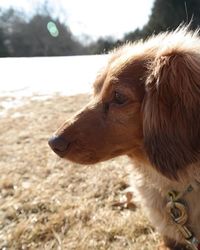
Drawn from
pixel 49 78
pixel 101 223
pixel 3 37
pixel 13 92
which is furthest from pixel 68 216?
pixel 3 37

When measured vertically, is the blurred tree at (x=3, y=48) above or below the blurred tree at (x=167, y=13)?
below

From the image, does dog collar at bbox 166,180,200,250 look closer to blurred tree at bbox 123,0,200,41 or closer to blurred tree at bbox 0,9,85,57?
blurred tree at bbox 123,0,200,41

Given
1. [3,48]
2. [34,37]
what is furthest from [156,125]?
[34,37]

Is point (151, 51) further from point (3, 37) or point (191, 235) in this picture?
point (3, 37)

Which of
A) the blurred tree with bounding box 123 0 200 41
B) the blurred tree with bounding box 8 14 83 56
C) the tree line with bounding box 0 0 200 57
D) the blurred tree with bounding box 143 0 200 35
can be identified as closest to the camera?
the blurred tree with bounding box 123 0 200 41

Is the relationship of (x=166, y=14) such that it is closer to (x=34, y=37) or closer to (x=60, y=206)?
(x=34, y=37)

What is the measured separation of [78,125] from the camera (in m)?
1.96

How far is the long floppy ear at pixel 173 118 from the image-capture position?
175 centimetres

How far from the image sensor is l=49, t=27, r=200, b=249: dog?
1761 millimetres

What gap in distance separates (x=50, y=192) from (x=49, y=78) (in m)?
7.84

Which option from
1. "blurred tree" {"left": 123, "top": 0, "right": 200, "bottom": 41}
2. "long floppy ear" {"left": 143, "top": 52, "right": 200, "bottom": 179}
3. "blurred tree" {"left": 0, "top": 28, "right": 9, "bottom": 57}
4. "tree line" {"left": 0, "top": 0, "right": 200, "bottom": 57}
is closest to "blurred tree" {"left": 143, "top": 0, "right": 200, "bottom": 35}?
"blurred tree" {"left": 123, "top": 0, "right": 200, "bottom": 41}

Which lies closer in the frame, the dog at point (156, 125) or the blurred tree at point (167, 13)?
the dog at point (156, 125)

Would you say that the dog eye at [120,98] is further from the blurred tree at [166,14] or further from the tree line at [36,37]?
the tree line at [36,37]

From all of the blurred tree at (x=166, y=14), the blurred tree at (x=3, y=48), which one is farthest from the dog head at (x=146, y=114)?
the blurred tree at (x=3, y=48)
